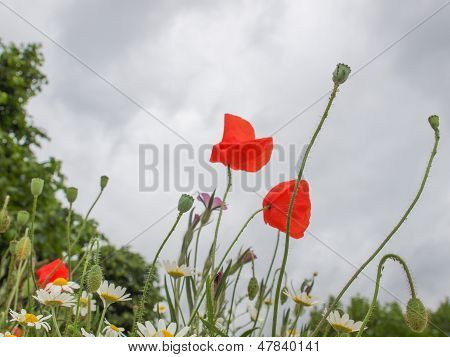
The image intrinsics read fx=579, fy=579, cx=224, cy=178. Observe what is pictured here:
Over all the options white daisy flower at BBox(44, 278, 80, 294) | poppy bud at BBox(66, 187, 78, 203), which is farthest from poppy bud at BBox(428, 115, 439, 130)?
→ poppy bud at BBox(66, 187, 78, 203)

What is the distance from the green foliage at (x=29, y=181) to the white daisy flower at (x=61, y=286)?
2.22 m

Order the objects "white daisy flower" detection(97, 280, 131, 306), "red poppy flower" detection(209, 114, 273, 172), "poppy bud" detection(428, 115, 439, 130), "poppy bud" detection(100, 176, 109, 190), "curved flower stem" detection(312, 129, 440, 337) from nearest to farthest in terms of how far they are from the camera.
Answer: "curved flower stem" detection(312, 129, 440, 337) → "poppy bud" detection(428, 115, 439, 130) → "white daisy flower" detection(97, 280, 131, 306) → "red poppy flower" detection(209, 114, 273, 172) → "poppy bud" detection(100, 176, 109, 190)

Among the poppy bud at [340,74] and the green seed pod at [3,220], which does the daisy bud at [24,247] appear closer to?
the green seed pod at [3,220]

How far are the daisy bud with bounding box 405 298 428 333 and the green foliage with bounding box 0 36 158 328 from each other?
2.86 meters

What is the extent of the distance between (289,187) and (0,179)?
3604 millimetres

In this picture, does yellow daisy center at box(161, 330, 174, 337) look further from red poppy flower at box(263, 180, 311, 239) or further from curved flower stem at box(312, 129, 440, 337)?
red poppy flower at box(263, 180, 311, 239)

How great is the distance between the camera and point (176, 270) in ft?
4.51

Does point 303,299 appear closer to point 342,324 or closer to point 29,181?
point 342,324

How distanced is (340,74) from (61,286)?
33.4 inches

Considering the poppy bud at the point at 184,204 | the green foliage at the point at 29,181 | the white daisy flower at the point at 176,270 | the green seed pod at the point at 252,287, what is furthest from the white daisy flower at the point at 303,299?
the green foliage at the point at 29,181

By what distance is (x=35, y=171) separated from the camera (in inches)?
186

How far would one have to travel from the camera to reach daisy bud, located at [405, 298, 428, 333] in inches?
42.4
